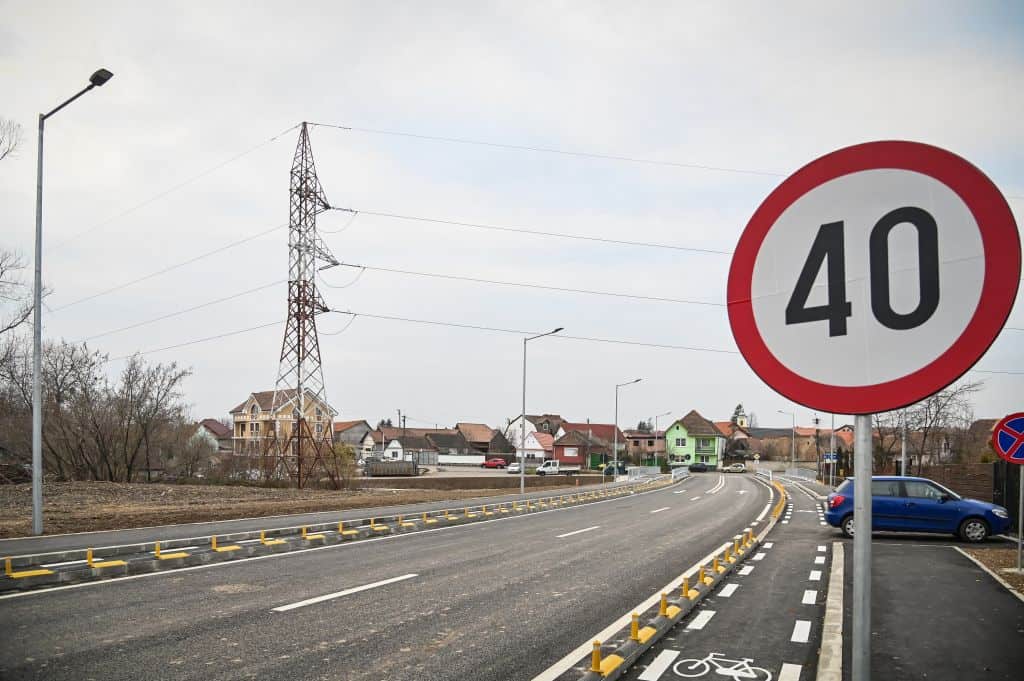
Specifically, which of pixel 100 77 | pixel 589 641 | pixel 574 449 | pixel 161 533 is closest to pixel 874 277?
pixel 589 641

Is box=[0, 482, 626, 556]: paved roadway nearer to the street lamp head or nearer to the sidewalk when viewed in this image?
the street lamp head

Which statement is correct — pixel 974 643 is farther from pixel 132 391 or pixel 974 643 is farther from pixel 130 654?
pixel 132 391

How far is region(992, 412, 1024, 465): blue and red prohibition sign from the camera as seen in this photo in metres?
11.3

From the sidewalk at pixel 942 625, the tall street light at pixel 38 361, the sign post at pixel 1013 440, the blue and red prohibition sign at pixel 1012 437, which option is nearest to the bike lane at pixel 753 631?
the sidewalk at pixel 942 625

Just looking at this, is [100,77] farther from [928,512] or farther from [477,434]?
[477,434]

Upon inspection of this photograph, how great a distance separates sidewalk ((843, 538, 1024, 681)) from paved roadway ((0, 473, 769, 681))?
9.88 ft

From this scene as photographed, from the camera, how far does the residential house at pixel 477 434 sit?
140m

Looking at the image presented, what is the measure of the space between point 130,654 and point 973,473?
90.3 feet

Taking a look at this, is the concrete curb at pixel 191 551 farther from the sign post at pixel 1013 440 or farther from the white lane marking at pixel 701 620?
the sign post at pixel 1013 440

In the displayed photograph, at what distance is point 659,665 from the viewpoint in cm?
631

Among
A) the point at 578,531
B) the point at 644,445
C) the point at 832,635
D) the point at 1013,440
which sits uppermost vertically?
the point at 1013,440

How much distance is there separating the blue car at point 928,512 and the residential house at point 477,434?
12292cm

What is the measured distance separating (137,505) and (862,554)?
27316mm

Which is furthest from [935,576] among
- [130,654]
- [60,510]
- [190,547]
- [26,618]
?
[60,510]
